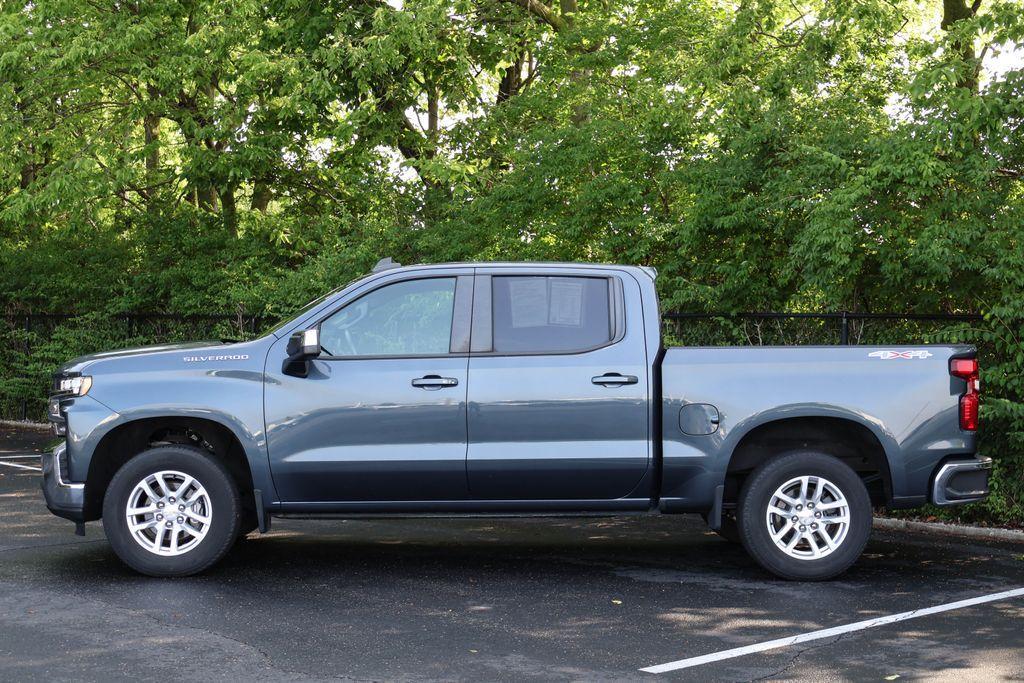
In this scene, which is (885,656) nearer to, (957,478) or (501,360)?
(957,478)

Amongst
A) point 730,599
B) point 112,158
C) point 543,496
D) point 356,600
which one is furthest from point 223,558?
point 112,158

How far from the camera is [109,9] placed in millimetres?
20094

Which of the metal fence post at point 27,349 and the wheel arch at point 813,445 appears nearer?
the wheel arch at point 813,445

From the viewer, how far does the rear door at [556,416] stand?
24.9 feet

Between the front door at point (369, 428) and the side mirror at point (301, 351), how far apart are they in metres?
0.05

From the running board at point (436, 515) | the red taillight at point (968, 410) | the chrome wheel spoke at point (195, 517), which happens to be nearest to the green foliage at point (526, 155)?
the red taillight at point (968, 410)

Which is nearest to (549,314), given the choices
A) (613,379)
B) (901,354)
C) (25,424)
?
(613,379)

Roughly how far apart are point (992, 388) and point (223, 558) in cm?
616

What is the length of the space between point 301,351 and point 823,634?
3367 millimetres

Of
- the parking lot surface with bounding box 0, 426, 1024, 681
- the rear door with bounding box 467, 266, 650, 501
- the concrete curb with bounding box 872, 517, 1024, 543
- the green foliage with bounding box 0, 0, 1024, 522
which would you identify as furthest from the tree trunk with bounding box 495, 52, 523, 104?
the rear door with bounding box 467, 266, 650, 501

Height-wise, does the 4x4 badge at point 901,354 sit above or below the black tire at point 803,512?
above

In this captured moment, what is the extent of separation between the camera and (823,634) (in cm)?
637

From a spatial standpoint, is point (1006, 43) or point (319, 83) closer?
point (1006, 43)

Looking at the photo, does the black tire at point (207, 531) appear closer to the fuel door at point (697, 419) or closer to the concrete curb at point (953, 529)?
the fuel door at point (697, 419)
